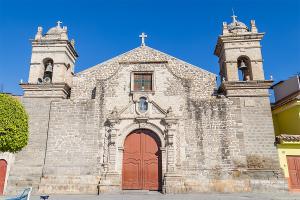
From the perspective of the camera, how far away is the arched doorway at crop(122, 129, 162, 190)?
14.3 meters

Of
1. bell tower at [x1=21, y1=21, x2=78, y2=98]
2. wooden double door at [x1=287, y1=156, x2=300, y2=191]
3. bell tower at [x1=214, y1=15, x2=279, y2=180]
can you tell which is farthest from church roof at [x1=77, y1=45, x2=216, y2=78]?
wooden double door at [x1=287, y1=156, x2=300, y2=191]

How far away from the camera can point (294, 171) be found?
1452 cm

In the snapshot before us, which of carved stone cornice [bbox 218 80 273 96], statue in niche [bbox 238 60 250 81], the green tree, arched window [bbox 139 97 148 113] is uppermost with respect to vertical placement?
statue in niche [bbox 238 60 250 81]

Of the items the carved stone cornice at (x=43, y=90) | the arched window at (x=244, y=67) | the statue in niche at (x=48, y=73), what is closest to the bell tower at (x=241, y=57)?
the arched window at (x=244, y=67)

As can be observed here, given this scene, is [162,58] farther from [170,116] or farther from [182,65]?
[170,116]

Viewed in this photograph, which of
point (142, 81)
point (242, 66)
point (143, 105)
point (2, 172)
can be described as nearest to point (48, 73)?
point (142, 81)

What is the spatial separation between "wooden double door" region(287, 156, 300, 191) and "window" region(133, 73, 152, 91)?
809 cm

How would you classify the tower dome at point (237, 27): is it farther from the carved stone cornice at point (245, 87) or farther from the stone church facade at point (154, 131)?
the carved stone cornice at point (245, 87)

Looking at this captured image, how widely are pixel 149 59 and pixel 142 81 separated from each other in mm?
1962

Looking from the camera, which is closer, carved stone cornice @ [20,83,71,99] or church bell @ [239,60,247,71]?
carved stone cornice @ [20,83,71,99]

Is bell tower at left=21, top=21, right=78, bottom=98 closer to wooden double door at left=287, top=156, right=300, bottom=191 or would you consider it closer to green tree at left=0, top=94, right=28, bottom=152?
green tree at left=0, top=94, right=28, bottom=152

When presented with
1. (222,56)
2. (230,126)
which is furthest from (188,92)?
(222,56)

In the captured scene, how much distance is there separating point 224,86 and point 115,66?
6.53 m

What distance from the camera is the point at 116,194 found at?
43.9 ft
